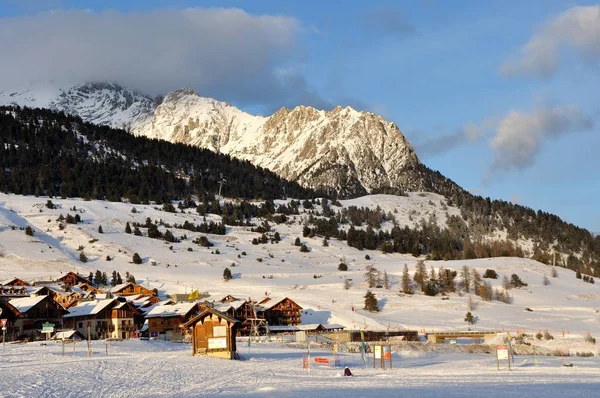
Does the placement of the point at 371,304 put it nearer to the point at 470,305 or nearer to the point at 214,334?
the point at 470,305

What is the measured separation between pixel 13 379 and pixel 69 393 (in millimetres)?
5075

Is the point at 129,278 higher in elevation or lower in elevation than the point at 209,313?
higher

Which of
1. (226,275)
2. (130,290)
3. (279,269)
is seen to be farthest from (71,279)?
(279,269)

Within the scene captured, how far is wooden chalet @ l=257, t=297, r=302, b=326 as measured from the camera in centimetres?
9141

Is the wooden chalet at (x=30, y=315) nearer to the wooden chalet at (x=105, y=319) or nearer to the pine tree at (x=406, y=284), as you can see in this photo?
the wooden chalet at (x=105, y=319)

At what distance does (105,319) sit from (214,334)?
129 ft

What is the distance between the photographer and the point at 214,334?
154 feet

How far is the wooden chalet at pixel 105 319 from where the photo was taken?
81.8 meters

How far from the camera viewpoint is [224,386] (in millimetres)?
29500

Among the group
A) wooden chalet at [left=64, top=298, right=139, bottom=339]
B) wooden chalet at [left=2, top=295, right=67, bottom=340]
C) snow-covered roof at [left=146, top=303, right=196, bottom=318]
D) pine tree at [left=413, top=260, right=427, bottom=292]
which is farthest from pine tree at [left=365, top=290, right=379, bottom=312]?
wooden chalet at [left=2, top=295, right=67, bottom=340]

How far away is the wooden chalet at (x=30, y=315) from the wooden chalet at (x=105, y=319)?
1907 millimetres

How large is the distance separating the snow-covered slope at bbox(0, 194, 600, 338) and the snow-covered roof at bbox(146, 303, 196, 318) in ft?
51.6

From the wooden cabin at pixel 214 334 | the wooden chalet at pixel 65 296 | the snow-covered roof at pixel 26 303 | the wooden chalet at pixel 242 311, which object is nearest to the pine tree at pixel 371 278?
the wooden chalet at pixel 242 311

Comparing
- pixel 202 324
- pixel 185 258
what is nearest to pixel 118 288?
pixel 185 258
